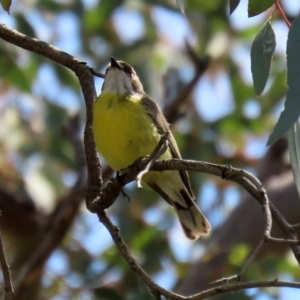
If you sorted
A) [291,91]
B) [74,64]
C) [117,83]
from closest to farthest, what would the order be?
[291,91], [74,64], [117,83]

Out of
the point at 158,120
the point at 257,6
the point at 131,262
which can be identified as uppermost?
the point at 158,120

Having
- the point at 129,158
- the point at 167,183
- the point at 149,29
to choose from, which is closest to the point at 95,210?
the point at 129,158

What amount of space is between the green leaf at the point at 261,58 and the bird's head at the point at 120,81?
138cm

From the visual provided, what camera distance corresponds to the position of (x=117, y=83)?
3.53 meters

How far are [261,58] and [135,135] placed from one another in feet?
3.99

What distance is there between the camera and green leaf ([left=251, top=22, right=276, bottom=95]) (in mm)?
2002

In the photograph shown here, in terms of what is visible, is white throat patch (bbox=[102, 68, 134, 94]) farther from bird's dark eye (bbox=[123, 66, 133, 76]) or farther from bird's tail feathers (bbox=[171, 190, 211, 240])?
bird's tail feathers (bbox=[171, 190, 211, 240])

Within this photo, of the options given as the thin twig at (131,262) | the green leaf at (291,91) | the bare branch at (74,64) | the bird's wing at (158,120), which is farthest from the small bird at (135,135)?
the green leaf at (291,91)

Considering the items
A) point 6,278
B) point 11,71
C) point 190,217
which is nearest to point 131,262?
point 6,278

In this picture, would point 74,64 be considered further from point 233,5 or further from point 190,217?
point 190,217

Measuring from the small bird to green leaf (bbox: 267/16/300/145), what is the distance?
1.30 m

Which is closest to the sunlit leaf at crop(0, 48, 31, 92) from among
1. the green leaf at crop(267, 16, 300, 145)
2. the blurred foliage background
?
the blurred foliage background

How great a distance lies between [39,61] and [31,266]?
Result: 141 centimetres

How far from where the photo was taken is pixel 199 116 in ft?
17.4
